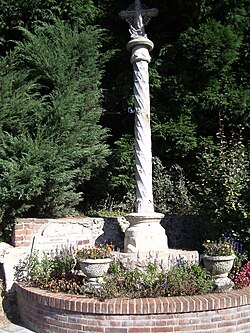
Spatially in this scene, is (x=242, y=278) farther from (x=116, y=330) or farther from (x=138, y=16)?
(x=138, y=16)

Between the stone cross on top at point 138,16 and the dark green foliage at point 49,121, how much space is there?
3.24 ft

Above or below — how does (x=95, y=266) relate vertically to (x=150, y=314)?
above

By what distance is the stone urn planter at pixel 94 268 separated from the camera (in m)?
4.64

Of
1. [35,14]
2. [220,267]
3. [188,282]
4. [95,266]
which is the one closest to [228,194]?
[220,267]

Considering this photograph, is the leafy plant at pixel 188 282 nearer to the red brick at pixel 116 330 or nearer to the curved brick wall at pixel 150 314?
the curved brick wall at pixel 150 314

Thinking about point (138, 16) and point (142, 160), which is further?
point (138, 16)

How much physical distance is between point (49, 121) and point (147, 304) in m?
3.53

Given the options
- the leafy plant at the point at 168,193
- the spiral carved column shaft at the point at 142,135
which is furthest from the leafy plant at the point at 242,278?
the leafy plant at the point at 168,193

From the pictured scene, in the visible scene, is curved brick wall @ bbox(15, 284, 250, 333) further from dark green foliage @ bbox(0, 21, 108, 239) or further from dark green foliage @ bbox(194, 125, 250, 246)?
dark green foliage @ bbox(0, 21, 108, 239)

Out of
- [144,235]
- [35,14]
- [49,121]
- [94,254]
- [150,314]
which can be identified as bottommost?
[150,314]

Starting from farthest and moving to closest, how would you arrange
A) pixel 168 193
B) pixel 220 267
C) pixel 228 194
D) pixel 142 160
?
pixel 168 193
pixel 142 160
pixel 228 194
pixel 220 267

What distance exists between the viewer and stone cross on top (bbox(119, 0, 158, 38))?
6.55 metres

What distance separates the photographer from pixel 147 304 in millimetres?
4223

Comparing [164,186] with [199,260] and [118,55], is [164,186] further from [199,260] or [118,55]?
[118,55]
